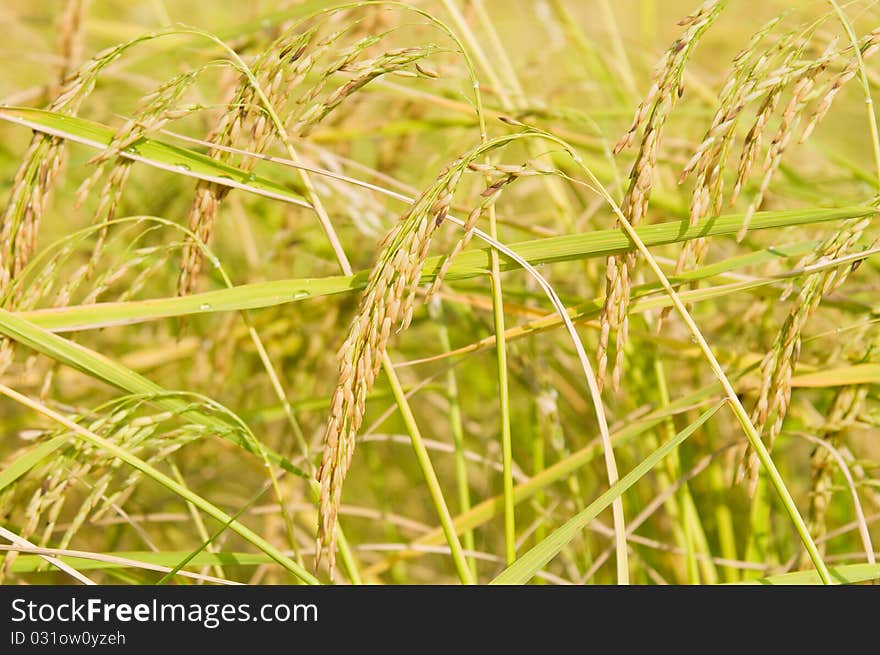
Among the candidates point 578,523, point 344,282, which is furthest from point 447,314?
point 578,523

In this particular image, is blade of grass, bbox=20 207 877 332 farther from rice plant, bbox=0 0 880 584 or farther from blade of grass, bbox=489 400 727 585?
blade of grass, bbox=489 400 727 585

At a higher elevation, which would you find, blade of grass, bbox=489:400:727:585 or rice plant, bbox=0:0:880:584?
rice plant, bbox=0:0:880:584

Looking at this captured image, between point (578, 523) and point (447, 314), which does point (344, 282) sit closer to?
point (578, 523)

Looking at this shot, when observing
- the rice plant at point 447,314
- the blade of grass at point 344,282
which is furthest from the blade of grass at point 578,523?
the blade of grass at point 344,282

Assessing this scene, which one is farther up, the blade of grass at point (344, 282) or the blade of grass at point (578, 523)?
the blade of grass at point (344, 282)

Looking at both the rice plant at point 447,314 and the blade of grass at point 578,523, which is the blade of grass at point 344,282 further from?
the blade of grass at point 578,523

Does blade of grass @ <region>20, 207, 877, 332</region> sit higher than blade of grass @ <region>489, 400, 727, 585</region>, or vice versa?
blade of grass @ <region>20, 207, 877, 332</region>

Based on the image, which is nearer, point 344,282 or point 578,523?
point 578,523

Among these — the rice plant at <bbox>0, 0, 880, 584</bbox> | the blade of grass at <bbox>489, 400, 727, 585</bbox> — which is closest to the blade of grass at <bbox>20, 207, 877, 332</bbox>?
the rice plant at <bbox>0, 0, 880, 584</bbox>

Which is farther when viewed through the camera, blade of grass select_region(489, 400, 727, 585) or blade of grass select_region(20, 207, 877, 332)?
blade of grass select_region(20, 207, 877, 332)

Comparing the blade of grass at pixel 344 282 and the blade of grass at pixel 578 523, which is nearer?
the blade of grass at pixel 578 523

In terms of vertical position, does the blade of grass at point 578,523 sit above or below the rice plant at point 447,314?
below

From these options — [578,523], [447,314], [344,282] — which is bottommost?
[578,523]
